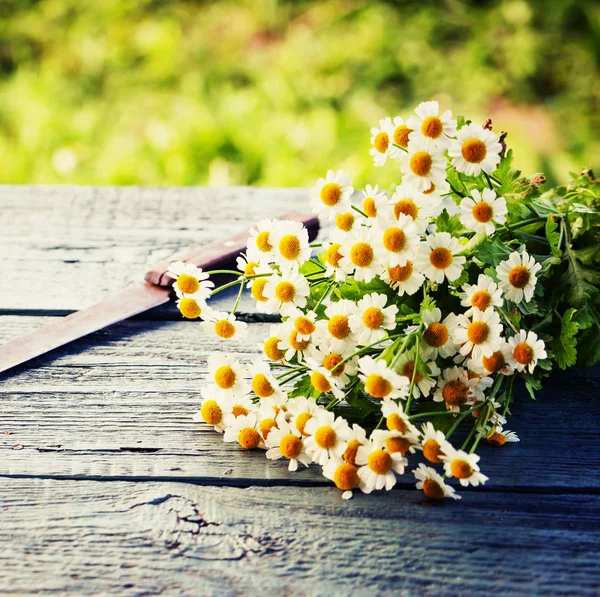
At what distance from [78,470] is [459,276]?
0.53 meters

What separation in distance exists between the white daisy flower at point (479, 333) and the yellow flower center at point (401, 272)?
79mm

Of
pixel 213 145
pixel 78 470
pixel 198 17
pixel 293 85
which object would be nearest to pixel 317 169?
pixel 213 145

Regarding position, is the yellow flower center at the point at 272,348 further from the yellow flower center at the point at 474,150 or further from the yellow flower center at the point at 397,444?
the yellow flower center at the point at 474,150

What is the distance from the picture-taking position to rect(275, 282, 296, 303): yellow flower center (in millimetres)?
967

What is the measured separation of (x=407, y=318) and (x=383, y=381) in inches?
4.2

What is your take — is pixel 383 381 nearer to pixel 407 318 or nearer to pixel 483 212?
pixel 407 318

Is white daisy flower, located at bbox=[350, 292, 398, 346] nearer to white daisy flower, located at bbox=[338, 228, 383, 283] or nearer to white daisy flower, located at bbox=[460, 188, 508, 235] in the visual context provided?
white daisy flower, located at bbox=[338, 228, 383, 283]

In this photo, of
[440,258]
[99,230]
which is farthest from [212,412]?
[99,230]

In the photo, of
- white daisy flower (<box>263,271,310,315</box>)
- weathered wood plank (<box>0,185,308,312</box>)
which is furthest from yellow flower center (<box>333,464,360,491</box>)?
weathered wood plank (<box>0,185,308,312</box>)

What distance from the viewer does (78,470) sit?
0.93 meters

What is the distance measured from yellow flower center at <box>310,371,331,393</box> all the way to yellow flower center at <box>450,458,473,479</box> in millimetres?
168

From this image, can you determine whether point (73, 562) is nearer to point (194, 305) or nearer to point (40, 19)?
point (194, 305)

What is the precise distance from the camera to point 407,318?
90 centimetres

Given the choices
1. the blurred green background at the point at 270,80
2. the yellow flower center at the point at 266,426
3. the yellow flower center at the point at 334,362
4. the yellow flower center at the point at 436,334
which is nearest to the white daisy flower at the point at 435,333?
the yellow flower center at the point at 436,334
